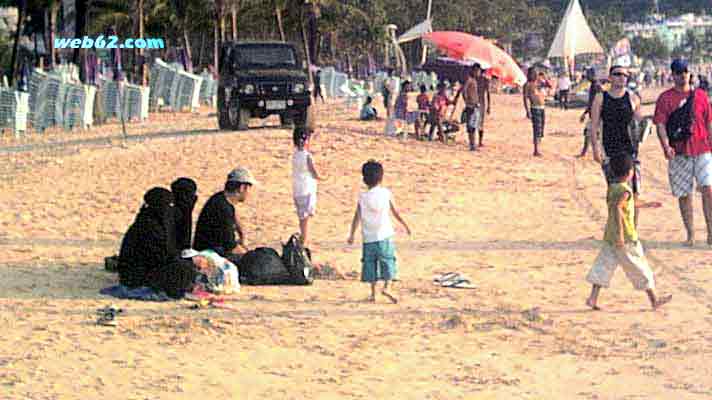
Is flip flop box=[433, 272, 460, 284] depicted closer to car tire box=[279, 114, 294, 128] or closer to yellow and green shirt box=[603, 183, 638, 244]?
yellow and green shirt box=[603, 183, 638, 244]

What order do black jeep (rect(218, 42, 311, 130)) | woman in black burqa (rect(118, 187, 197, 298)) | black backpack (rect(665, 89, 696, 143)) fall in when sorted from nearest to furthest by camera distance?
woman in black burqa (rect(118, 187, 197, 298)) → black backpack (rect(665, 89, 696, 143)) → black jeep (rect(218, 42, 311, 130))

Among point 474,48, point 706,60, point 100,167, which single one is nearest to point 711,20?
point 706,60

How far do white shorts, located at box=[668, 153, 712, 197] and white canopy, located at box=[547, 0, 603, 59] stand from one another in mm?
46706

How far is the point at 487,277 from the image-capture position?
36.5 ft

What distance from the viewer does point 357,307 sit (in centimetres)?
969

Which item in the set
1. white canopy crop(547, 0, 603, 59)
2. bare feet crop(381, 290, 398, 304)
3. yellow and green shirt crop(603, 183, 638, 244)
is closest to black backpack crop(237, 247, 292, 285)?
bare feet crop(381, 290, 398, 304)

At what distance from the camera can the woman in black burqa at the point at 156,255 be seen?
380 inches

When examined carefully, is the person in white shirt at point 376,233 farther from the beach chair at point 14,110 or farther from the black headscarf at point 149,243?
the beach chair at point 14,110

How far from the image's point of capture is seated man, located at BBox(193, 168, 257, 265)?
10438mm

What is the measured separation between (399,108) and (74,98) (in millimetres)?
6553

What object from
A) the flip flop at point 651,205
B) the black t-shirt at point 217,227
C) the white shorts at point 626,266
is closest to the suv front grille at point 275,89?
the flip flop at point 651,205

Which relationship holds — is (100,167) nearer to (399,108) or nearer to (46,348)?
(399,108)

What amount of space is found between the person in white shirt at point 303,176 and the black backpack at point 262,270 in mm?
1164

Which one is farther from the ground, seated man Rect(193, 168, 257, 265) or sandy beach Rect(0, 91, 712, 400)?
seated man Rect(193, 168, 257, 265)
